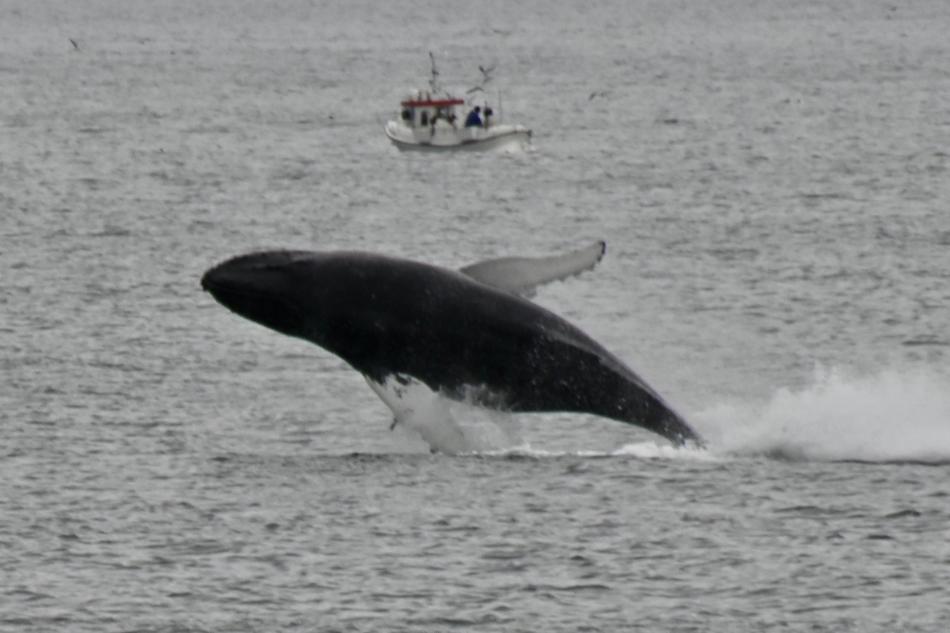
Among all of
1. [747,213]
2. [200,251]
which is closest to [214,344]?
[200,251]

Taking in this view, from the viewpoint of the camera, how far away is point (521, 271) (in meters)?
37.1

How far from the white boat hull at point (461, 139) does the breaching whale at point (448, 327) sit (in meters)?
87.4

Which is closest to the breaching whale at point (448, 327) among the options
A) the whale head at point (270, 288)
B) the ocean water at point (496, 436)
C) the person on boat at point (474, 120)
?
the whale head at point (270, 288)

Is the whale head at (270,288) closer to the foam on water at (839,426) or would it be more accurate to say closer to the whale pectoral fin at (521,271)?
the whale pectoral fin at (521,271)

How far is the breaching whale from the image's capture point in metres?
36.4

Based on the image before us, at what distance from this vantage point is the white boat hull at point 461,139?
12419 centimetres

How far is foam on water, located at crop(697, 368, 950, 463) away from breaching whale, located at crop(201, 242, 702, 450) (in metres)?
6.05

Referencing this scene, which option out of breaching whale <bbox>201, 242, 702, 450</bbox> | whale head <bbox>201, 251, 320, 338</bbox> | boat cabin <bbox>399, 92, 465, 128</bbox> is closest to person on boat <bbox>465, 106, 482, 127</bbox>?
boat cabin <bbox>399, 92, 465, 128</bbox>

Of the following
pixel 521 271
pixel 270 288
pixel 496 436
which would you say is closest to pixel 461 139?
pixel 496 436

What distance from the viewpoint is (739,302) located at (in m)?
66.7

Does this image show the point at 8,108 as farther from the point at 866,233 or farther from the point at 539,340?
the point at 539,340

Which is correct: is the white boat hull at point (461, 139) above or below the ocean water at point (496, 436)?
below

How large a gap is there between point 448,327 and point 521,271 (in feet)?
4.91

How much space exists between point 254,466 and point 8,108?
137078mm
